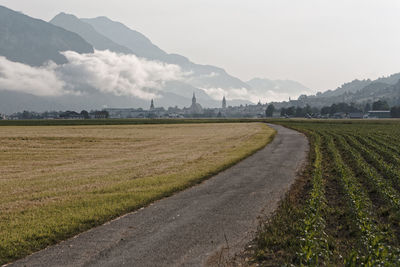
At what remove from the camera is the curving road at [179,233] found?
10641 mm

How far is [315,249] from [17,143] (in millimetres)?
48691

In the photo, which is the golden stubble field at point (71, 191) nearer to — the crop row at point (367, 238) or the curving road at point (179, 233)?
the curving road at point (179, 233)

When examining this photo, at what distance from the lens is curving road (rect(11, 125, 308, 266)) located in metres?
10.6

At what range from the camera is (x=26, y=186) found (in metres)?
21.3

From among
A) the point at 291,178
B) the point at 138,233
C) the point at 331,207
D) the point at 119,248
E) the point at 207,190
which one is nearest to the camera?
the point at 119,248

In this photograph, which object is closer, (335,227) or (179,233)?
(179,233)

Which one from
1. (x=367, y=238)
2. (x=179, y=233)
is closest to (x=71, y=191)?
(x=179, y=233)

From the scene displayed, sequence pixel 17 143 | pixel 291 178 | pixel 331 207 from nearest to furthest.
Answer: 1. pixel 331 207
2. pixel 291 178
3. pixel 17 143

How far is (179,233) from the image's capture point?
12.8 m

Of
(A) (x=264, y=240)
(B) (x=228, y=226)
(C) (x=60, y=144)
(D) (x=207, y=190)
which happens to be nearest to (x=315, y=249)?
(A) (x=264, y=240)

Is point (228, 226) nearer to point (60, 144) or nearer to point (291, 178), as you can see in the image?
point (291, 178)

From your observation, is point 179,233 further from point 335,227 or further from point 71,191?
point 71,191

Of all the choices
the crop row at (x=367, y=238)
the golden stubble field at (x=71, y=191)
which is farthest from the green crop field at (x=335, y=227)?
the golden stubble field at (x=71, y=191)

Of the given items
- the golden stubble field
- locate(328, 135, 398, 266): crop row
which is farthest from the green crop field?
the golden stubble field
